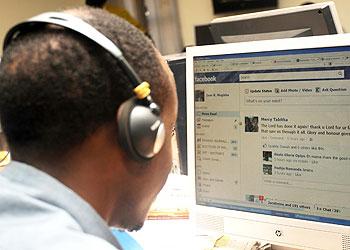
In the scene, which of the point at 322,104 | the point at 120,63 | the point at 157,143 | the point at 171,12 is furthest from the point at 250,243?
the point at 171,12

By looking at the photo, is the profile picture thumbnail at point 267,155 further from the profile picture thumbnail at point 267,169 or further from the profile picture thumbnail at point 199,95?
the profile picture thumbnail at point 199,95

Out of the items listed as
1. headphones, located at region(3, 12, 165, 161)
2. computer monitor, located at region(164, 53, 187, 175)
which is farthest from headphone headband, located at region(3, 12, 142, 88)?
computer monitor, located at region(164, 53, 187, 175)

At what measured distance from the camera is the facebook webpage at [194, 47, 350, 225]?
938mm

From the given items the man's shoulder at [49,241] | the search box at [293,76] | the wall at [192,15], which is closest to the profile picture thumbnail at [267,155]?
the search box at [293,76]

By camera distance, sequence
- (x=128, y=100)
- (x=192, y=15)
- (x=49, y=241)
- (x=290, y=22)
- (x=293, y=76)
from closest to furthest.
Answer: (x=49, y=241)
(x=128, y=100)
(x=293, y=76)
(x=290, y=22)
(x=192, y=15)

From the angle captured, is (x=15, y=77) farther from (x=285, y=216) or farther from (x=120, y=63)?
(x=285, y=216)

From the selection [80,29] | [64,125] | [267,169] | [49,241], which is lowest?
[267,169]

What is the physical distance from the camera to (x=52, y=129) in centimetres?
63

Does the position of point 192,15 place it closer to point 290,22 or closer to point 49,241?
point 290,22

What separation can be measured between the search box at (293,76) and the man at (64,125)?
0.39 meters

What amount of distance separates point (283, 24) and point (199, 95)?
402mm

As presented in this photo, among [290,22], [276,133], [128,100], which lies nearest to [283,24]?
[290,22]

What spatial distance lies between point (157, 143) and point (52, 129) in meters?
0.15

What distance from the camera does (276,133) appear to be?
3.28 ft
